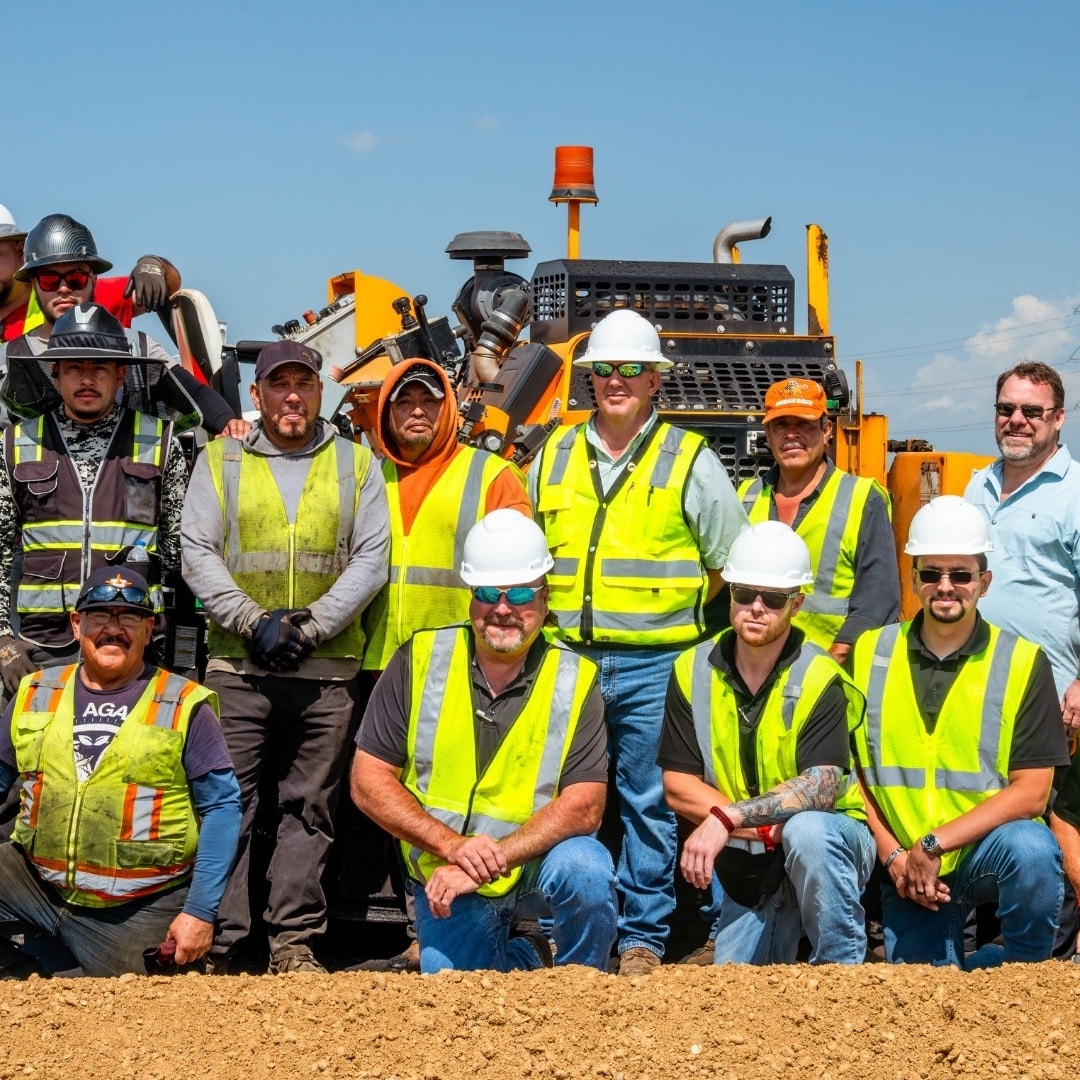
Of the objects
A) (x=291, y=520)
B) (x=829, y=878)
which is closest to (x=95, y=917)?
(x=291, y=520)

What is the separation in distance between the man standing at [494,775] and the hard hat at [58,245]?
2.47m

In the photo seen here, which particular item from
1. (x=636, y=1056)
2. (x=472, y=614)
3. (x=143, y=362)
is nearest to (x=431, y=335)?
(x=143, y=362)

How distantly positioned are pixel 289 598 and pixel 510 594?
114cm

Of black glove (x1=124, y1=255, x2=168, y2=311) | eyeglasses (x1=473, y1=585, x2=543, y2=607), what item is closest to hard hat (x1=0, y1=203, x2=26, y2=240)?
black glove (x1=124, y1=255, x2=168, y2=311)

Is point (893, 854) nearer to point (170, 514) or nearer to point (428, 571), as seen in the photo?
point (428, 571)

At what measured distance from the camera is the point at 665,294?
861cm

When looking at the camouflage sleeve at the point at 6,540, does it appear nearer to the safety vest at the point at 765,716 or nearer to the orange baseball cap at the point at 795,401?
the safety vest at the point at 765,716

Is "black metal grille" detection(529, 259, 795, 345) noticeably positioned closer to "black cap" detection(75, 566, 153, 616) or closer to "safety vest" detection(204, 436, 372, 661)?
"safety vest" detection(204, 436, 372, 661)

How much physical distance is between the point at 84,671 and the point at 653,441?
2.30 metres

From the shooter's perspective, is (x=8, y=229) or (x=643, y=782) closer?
(x=643, y=782)

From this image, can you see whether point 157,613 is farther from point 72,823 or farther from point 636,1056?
point 636,1056

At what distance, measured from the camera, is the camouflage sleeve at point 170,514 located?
663 centimetres

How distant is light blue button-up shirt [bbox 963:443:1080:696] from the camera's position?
20.9 feet

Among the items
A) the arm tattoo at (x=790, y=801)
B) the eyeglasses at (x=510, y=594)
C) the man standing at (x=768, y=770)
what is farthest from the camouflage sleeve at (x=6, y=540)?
the arm tattoo at (x=790, y=801)
